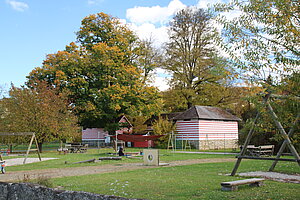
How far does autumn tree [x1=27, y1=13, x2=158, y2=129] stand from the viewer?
3750cm

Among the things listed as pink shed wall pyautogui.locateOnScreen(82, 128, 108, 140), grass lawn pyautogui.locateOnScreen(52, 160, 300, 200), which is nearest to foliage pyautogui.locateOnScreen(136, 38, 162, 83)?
pink shed wall pyautogui.locateOnScreen(82, 128, 108, 140)

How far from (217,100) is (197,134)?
955 cm

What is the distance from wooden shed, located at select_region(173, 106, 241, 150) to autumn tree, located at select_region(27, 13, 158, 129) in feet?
16.0

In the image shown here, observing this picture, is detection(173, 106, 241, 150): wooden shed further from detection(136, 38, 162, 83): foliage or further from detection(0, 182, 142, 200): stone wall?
detection(0, 182, 142, 200): stone wall

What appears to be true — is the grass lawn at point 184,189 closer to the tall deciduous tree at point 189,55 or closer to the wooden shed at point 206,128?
the wooden shed at point 206,128

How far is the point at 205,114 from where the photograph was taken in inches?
1460

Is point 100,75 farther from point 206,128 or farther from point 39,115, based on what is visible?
point 206,128

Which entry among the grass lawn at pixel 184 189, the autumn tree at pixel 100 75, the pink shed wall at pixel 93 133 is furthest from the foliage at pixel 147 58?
the grass lawn at pixel 184 189

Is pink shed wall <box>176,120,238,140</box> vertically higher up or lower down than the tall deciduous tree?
lower down

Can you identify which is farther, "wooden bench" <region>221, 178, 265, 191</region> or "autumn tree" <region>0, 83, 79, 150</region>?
"autumn tree" <region>0, 83, 79, 150</region>

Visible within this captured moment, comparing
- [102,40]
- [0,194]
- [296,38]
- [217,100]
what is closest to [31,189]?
[0,194]

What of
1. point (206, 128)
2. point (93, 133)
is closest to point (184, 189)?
point (206, 128)

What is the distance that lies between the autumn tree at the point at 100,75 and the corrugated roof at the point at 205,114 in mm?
4637

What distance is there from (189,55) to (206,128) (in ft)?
33.9
